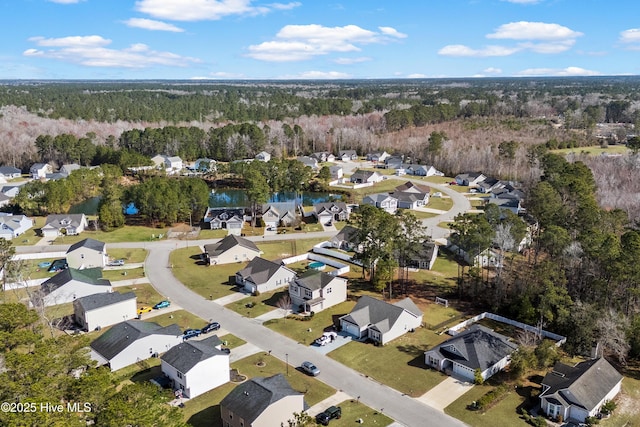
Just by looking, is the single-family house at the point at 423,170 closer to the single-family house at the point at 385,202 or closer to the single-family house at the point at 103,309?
the single-family house at the point at 385,202

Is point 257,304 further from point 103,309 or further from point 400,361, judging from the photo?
point 400,361

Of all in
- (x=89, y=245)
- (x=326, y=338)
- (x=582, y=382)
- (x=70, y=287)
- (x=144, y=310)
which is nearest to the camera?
(x=582, y=382)

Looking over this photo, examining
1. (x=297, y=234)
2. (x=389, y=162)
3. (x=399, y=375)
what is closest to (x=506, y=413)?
(x=399, y=375)

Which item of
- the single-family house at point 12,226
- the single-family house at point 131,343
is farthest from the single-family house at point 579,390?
the single-family house at point 12,226

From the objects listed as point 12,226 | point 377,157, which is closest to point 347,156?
point 377,157

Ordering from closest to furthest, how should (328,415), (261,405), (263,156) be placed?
1. (261,405)
2. (328,415)
3. (263,156)

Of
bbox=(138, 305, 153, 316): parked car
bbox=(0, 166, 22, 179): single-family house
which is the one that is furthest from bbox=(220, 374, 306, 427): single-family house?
bbox=(0, 166, 22, 179): single-family house

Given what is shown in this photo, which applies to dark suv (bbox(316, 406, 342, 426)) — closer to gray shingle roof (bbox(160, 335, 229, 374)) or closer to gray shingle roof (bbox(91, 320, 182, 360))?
gray shingle roof (bbox(160, 335, 229, 374))
